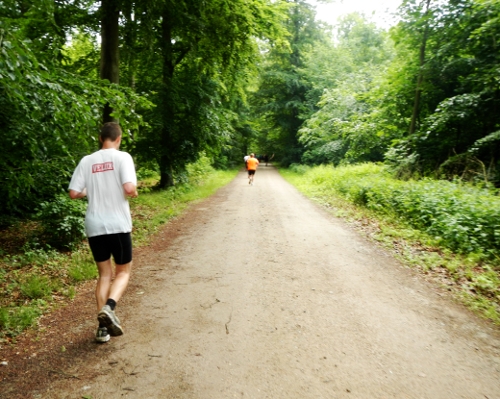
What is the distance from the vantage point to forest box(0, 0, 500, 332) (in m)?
5.32

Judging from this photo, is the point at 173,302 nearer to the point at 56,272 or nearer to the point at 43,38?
the point at 56,272

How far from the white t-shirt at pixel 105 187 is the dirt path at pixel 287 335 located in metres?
1.26

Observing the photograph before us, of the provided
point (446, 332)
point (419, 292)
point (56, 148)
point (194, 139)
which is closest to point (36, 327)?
point (56, 148)

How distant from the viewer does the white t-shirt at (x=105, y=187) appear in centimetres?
329

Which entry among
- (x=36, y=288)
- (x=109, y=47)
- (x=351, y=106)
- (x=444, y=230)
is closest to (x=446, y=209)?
(x=444, y=230)

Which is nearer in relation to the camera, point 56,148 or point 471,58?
point 56,148

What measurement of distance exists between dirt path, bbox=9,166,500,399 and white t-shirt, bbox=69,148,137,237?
1.26 meters

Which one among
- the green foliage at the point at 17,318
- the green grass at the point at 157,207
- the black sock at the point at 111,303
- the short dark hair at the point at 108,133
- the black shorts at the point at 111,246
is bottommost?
the green grass at the point at 157,207

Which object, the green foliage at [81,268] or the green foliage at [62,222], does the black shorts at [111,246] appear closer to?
the green foliage at [81,268]

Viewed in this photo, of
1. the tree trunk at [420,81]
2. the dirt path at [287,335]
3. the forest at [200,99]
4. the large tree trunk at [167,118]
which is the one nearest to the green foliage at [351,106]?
the forest at [200,99]

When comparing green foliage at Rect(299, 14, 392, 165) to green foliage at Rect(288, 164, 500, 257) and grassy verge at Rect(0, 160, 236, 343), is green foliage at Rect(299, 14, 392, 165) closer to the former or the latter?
Answer: green foliage at Rect(288, 164, 500, 257)

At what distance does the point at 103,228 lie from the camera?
3279mm

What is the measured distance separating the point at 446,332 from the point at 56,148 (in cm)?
694

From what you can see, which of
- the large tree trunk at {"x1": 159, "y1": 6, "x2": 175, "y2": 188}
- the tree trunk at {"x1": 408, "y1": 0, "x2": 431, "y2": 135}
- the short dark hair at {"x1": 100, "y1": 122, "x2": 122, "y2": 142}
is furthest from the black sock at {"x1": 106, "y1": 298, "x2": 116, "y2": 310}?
the tree trunk at {"x1": 408, "y1": 0, "x2": 431, "y2": 135}
